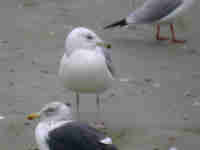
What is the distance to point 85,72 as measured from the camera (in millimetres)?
6047

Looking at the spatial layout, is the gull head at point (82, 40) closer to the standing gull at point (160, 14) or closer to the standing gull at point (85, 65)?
the standing gull at point (85, 65)

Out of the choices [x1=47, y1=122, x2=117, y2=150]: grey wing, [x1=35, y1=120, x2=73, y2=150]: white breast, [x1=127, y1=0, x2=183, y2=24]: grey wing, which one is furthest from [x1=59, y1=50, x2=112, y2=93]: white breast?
[x1=127, y1=0, x2=183, y2=24]: grey wing

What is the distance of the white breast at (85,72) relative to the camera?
6.07 metres

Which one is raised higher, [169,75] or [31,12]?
[31,12]

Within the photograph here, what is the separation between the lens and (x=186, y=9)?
9953mm

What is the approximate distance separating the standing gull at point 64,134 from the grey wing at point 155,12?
4.96 metres

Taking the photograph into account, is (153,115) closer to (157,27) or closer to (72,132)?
(72,132)

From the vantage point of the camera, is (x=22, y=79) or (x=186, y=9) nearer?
(x=22, y=79)

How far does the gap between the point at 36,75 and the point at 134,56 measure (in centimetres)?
175

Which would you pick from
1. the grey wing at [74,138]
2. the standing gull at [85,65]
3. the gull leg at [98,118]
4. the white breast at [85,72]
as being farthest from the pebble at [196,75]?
the grey wing at [74,138]

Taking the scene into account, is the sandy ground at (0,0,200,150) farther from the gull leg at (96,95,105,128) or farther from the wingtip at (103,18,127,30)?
the wingtip at (103,18,127,30)

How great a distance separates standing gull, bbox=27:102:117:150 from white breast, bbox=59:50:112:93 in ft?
2.90

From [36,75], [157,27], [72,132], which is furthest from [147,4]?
[72,132]

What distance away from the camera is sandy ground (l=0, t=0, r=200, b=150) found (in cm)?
627
